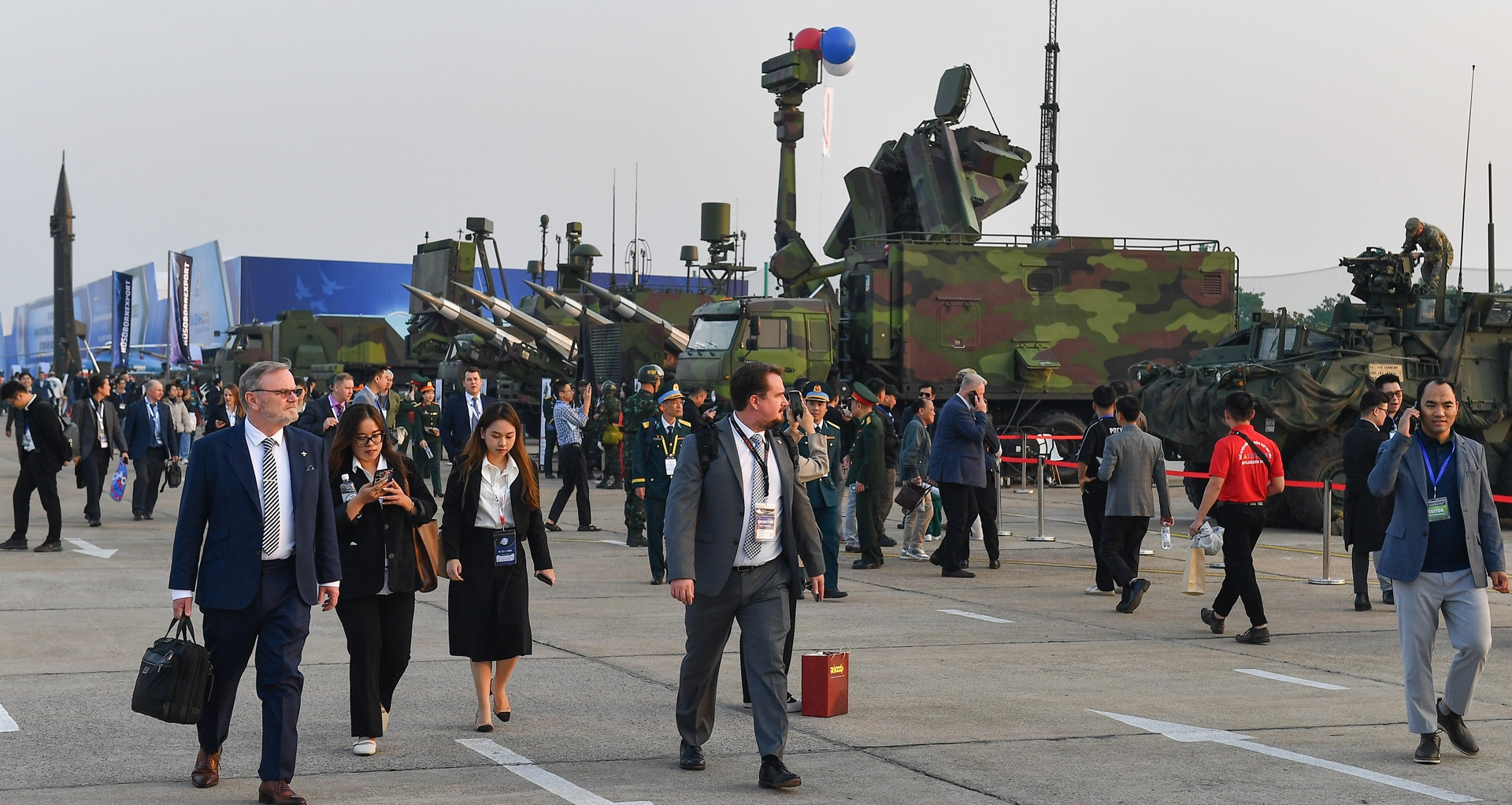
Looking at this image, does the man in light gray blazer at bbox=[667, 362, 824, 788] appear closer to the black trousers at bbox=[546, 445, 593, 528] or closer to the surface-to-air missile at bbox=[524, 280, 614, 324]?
the black trousers at bbox=[546, 445, 593, 528]

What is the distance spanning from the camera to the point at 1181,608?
12328 millimetres

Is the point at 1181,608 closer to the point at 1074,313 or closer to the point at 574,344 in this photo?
the point at 1074,313

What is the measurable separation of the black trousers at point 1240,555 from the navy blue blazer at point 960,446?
3.40 metres

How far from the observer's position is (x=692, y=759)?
6.83m

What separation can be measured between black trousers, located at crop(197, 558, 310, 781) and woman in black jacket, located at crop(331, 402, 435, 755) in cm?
78

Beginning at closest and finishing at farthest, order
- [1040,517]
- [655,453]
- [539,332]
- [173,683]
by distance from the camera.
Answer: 1. [173,683]
2. [655,453]
3. [1040,517]
4. [539,332]

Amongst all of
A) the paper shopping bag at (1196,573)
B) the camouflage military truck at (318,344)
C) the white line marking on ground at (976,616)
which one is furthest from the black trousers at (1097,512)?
the camouflage military truck at (318,344)

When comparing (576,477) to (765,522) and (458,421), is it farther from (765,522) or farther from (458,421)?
(765,522)

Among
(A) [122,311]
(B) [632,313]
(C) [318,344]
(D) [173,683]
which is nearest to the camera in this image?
(D) [173,683]

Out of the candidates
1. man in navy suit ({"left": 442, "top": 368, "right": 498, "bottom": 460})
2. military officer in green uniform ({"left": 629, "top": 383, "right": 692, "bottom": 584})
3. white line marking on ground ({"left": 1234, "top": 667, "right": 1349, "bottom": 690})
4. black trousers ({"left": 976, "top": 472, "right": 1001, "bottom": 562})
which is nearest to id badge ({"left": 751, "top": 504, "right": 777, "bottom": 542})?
white line marking on ground ({"left": 1234, "top": 667, "right": 1349, "bottom": 690})

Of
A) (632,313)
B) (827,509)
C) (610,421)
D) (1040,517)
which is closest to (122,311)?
(632,313)

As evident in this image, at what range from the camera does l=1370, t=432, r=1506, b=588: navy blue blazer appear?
7.25m

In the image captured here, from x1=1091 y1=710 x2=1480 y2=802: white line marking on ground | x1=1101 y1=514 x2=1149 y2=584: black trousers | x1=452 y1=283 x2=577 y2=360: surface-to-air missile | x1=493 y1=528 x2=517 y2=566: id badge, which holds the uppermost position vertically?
x1=452 y1=283 x2=577 y2=360: surface-to-air missile

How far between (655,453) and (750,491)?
676 centimetres
